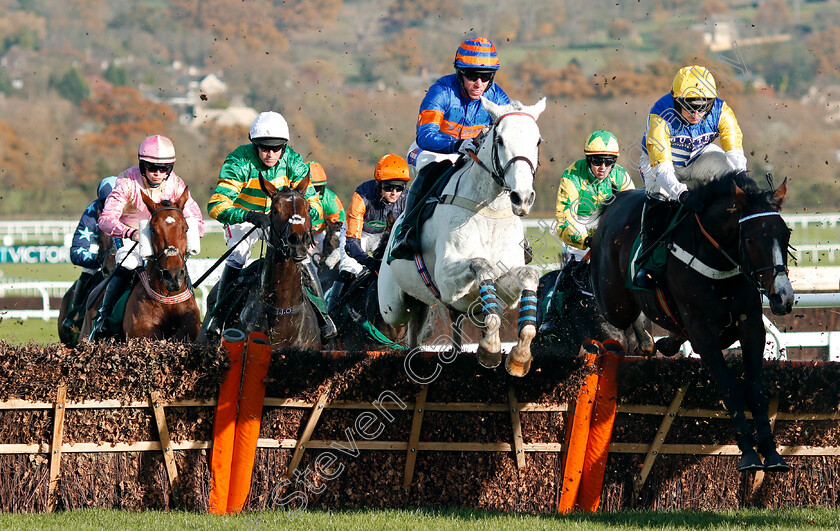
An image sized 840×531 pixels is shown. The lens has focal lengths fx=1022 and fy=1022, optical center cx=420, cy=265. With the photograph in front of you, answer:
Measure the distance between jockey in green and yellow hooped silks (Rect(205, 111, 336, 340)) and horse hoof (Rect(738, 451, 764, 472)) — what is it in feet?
11.2

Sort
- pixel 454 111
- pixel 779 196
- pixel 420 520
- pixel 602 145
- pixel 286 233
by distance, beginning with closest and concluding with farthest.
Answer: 1. pixel 420 520
2. pixel 779 196
3. pixel 286 233
4. pixel 454 111
5. pixel 602 145

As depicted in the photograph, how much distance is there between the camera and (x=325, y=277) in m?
10.4

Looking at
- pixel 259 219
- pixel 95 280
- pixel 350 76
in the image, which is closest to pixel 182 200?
pixel 259 219

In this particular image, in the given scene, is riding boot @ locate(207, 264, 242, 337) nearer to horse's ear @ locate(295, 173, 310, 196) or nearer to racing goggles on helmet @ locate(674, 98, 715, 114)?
horse's ear @ locate(295, 173, 310, 196)

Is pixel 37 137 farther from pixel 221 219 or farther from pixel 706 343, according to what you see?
pixel 706 343

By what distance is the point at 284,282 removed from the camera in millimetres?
7359

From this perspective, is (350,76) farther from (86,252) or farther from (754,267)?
(754,267)

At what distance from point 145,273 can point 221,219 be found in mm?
695

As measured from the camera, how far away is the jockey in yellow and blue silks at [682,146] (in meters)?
6.92

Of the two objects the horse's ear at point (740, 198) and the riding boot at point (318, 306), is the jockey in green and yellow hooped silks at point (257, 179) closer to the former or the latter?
the riding boot at point (318, 306)

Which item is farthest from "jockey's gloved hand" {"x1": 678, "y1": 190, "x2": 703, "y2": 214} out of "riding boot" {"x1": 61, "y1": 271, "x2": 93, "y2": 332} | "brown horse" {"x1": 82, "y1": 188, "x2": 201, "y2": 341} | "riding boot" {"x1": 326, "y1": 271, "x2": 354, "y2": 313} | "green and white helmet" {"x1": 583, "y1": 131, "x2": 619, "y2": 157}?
"riding boot" {"x1": 61, "y1": 271, "x2": 93, "y2": 332}

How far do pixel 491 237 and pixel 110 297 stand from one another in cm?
314

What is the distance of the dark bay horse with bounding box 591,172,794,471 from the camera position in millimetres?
5801

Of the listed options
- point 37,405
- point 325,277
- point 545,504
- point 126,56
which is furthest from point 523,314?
point 126,56
